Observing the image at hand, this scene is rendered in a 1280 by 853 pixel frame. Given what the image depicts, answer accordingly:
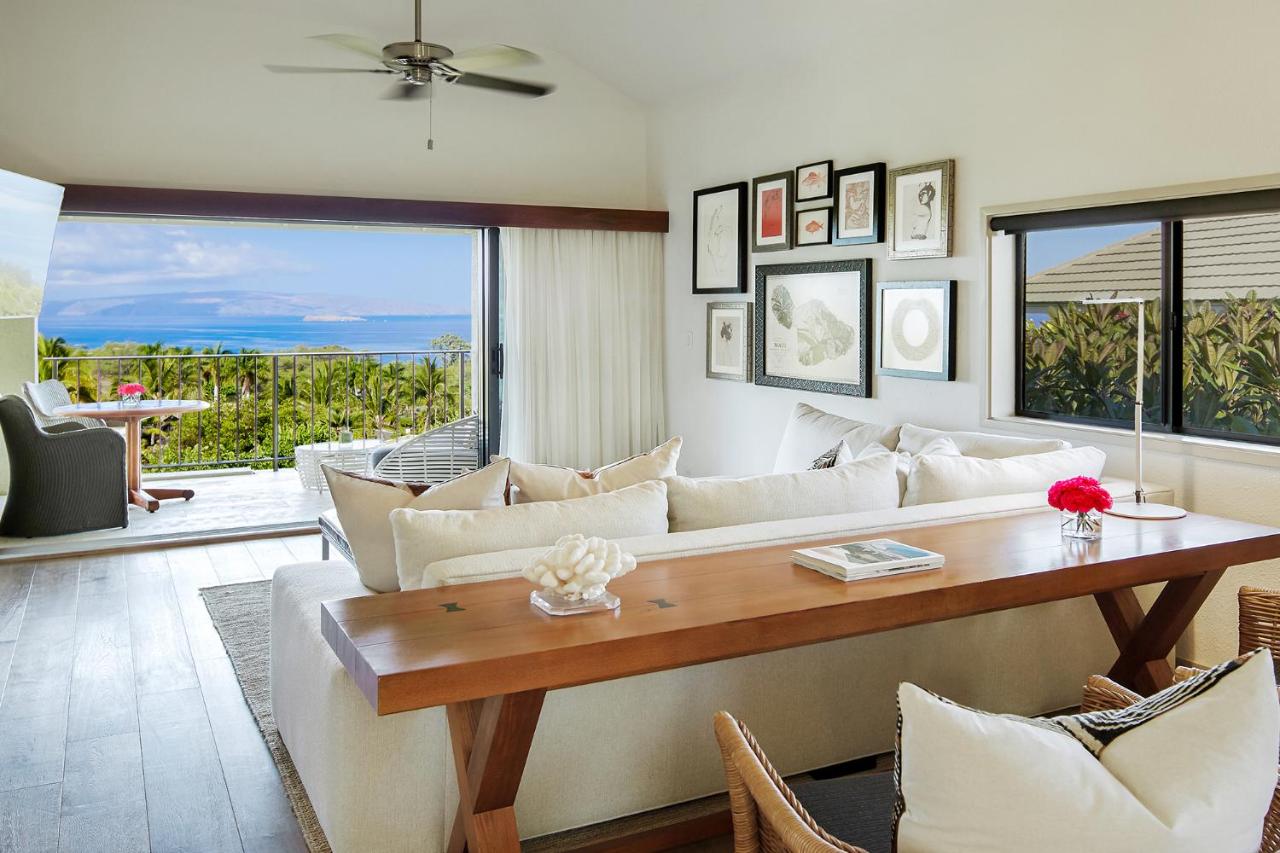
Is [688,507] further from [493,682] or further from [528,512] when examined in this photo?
[493,682]

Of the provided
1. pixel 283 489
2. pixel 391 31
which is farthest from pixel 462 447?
pixel 391 31

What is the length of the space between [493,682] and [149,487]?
663cm

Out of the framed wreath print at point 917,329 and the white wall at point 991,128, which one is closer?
the white wall at point 991,128

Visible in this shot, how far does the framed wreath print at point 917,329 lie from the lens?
4812mm

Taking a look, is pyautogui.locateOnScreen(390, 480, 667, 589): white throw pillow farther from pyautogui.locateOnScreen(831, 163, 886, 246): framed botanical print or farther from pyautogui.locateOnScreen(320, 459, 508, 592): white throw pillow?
pyautogui.locateOnScreen(831, 163, 886, 246): framed botanical print

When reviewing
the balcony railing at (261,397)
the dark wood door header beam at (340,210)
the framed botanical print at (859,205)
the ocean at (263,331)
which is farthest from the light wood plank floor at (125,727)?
the ocean at (263,331)

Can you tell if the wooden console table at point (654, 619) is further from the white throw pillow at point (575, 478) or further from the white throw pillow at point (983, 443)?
the white throw pillow at point (983, 443)

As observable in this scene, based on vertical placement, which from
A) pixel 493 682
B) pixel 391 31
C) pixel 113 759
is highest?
pixel 391 31

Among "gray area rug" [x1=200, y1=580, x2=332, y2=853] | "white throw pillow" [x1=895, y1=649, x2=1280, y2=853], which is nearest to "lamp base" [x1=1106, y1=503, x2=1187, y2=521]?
"white throw pillow" [x1=895, y1=649, x2=1280, y2=853]

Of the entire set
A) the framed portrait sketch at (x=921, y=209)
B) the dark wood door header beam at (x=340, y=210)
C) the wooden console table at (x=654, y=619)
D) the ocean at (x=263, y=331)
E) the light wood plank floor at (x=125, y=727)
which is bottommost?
the light wood plank floor at (x=125, y=727)

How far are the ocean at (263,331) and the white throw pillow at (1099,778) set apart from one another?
1073 centimetres

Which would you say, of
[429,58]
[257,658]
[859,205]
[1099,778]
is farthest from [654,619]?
[859,205]

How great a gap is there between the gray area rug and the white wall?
117 inches

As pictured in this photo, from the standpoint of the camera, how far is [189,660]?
3959 mm
